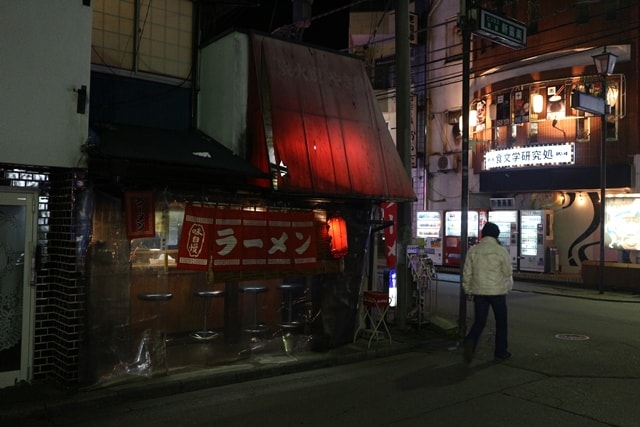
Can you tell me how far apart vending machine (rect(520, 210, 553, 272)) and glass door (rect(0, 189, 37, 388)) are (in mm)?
18727

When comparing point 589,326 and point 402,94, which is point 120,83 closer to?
point 402,94

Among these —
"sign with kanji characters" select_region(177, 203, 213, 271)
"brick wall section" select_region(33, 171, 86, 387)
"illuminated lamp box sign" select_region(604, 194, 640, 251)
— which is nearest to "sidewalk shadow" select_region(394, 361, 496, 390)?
"sign with kanji characters" select_region(177, 203, 213, 271)

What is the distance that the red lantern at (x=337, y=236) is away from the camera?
30.1 ft

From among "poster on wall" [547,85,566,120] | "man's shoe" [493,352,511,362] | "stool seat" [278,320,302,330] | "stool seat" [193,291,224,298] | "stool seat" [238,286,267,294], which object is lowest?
"man's shoe" [493,352,511,362]

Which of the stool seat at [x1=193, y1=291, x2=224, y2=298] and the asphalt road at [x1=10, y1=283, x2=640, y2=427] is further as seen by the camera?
the stool seat at [x1=193, y1=291, x2=224, y2=298]

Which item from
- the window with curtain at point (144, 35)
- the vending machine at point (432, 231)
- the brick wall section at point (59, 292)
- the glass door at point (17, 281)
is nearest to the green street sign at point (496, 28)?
the window with curtain at point (144, 35)

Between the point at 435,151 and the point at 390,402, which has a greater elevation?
the point at 435,151

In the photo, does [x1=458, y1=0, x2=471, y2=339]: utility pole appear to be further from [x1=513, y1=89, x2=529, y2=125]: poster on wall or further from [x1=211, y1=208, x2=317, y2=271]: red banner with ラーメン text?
[x1=513, y1=89, x2=529, y2=125]: poster on wall

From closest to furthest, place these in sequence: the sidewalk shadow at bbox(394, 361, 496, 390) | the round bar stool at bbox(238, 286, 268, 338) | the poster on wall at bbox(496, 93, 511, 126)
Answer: the sidewalk shadow at bbox(394, 361, 496, 390) < the round bar stool at bbox(238, 286, 268, 338) < the poster on wall at bbox(496, 93, 511, 126)

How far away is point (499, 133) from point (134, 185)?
63.1ft

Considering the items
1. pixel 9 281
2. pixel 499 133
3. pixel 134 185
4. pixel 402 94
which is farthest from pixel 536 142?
pixel 9 281

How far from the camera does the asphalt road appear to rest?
591cm

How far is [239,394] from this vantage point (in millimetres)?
6926

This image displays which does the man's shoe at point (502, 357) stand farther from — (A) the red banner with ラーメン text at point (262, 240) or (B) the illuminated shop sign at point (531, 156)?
(B) the illuminated shop sign at point (531, 156)
